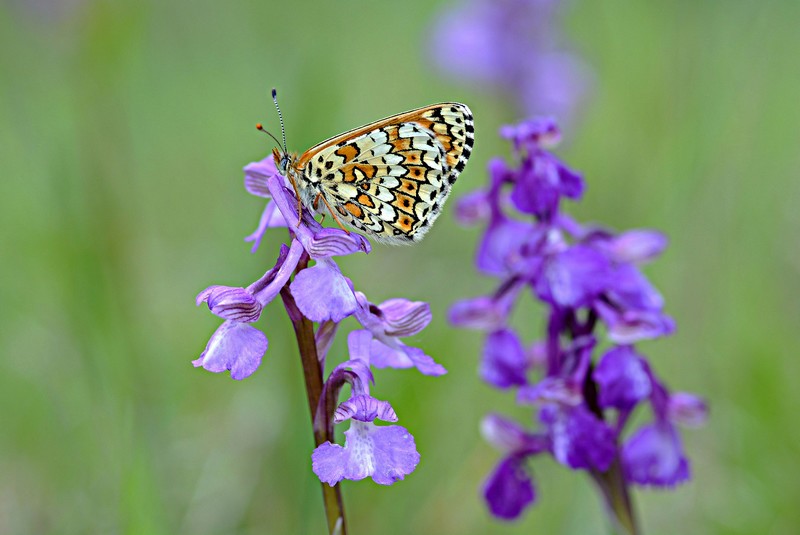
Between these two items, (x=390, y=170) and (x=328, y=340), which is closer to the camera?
(x=328, y=340)

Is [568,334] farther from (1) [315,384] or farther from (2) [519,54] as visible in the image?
(2) [519,54]

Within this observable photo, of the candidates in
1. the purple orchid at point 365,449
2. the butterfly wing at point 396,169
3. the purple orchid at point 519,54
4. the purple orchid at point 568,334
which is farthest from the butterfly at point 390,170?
the purple orchid at point 519,54

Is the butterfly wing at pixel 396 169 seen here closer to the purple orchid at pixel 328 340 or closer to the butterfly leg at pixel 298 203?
the butterfly leg at pixel 298 203

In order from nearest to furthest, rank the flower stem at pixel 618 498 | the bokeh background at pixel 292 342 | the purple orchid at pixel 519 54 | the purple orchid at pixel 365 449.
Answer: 1. the purple orchid at pixel 365 449
2. the flower stem at pixel 618 498
3. the bokeh background at pixel 292 342
4. the purple orchid at pixel 519 54

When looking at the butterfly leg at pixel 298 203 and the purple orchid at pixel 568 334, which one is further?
the purple orchid at pixel 568 334

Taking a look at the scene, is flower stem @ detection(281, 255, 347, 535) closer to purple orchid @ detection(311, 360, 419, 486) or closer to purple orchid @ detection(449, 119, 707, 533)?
purple orchid @ detection(311, 360, 419, 486)

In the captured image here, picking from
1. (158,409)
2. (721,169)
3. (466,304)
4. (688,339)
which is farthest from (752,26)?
(158,409)

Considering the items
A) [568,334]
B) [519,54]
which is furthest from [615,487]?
[519,54]

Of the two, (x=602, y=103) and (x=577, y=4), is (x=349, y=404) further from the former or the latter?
(x=602, y=103)
